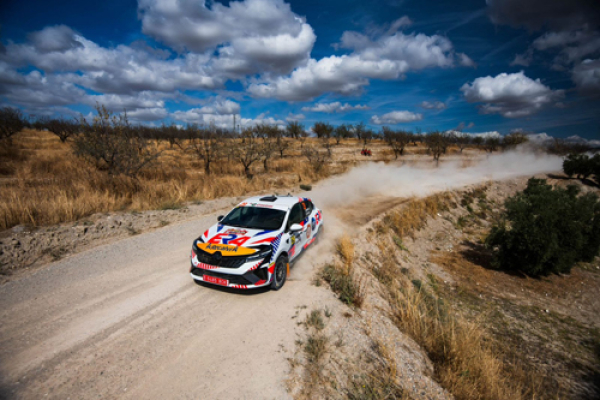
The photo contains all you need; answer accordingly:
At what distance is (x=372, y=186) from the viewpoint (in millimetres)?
20672

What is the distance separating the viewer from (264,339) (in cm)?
442

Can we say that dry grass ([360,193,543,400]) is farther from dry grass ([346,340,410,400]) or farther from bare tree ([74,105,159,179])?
bare tree ([74,105,159,179])

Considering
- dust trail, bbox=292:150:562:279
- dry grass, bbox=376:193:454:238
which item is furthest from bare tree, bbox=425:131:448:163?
dry grass, bbox=376:193:454:238

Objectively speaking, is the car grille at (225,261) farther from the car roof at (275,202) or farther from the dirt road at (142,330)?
the car roof at (275,202)

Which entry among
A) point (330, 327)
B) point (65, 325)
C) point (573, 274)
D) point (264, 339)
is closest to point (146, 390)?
point (264, 339)

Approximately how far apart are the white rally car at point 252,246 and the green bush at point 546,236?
33.9 feet

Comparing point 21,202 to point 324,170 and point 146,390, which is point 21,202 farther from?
point 324,170

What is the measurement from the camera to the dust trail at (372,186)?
29.2 feet

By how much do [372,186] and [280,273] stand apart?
53.3 ft

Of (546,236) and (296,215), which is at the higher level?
(296,215)

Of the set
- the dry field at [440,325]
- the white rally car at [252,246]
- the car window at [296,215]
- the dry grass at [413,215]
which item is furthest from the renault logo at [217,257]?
the dry grass at [413,215]

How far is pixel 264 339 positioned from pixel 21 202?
380 inches

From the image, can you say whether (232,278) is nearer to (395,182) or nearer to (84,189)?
(84,189)

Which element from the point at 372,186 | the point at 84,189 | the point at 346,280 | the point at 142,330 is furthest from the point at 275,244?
the point at 372,186
